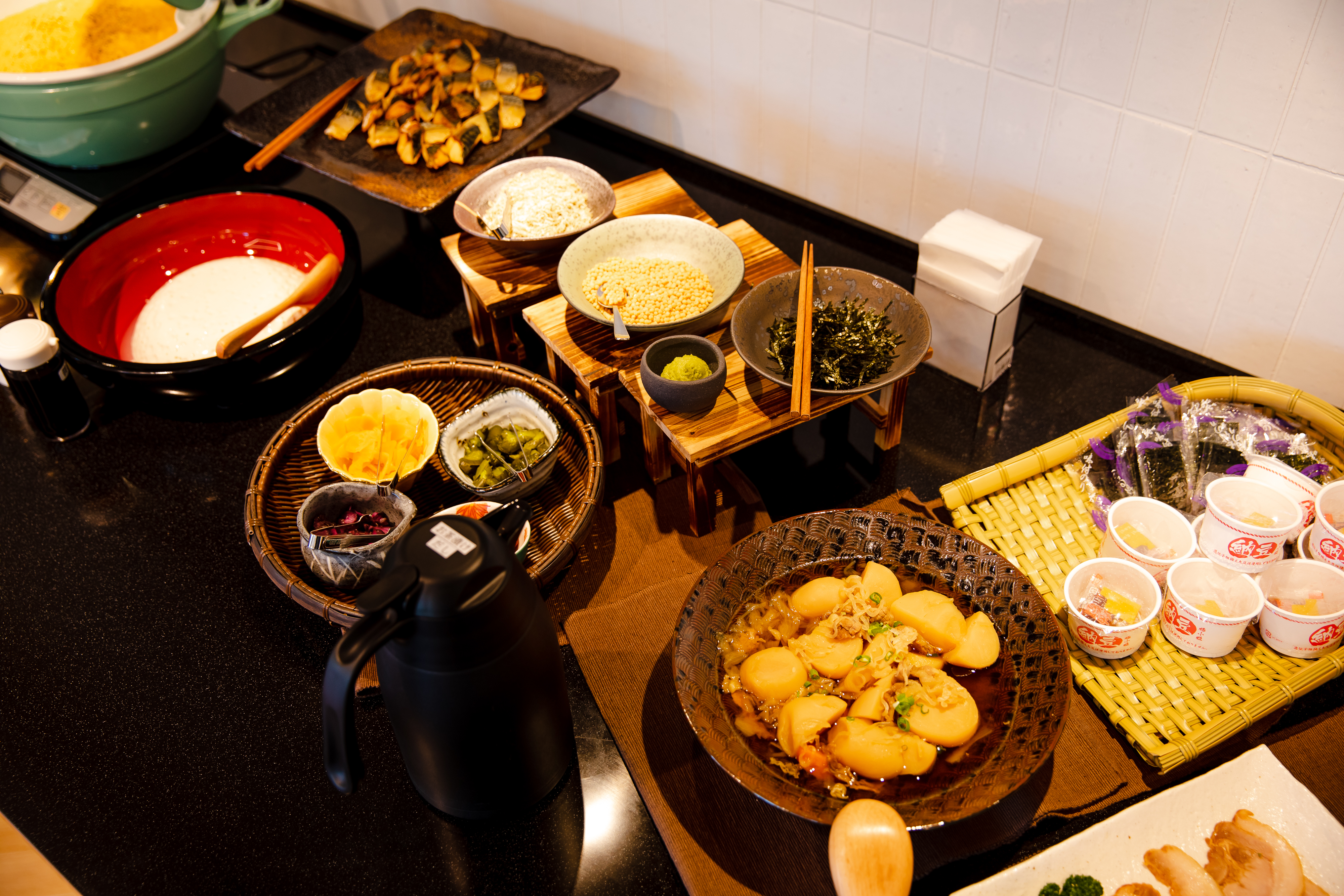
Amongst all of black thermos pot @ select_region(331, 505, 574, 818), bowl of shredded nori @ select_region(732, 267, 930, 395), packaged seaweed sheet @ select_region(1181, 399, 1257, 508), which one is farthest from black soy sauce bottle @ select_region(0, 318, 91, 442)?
packaged seaweed sheet @ select_region(1181, 399, 1257, 508)

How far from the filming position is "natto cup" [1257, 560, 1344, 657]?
112 cm

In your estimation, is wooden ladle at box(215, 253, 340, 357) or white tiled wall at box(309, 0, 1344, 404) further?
wooden ladle at box(215, 253, 340, 357)

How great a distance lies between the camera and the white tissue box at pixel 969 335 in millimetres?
1526

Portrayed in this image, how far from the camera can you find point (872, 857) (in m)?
0.91

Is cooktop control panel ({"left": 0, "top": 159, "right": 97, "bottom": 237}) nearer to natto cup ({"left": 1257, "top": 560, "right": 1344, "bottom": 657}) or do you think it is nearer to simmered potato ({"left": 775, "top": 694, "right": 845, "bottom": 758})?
simmered potato ({"left": 775, "top": 694, "right": 845, "bottom": 758})

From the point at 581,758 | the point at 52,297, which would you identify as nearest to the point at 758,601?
the point at 581,758

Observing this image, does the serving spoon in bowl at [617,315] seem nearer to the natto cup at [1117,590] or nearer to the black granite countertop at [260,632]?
the black granite countertop at [260,632]

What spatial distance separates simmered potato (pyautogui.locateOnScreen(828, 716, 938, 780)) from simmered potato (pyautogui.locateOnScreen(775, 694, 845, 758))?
0.9 inches

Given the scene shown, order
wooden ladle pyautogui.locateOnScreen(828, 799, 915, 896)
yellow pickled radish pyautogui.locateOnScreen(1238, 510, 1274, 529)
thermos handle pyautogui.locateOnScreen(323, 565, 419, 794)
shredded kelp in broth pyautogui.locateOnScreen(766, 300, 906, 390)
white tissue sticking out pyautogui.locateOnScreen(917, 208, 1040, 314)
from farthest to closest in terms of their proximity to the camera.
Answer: white tissue sticking out pyautogui.locateOnScreen(917, 208, 1040, 314) < shredded kelp in broth pyautogui.locateOnScreen(766, 300, 906, 390) < yellow pickled radish pyautogui.locateOnScreen(1238, 510, 1274, 529) < wooden ladle pyautogui.locateOnScreen(828, 799, 915, 896) < thermos handle pyautogui.locateOnScreen(323, 565, 419, 794)

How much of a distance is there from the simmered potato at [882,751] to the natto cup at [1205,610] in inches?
15.5

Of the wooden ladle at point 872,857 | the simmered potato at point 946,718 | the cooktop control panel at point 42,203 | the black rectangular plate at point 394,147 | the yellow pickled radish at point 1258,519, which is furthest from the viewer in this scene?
the cooktop control panel at point 42,203

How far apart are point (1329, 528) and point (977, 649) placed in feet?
1.64

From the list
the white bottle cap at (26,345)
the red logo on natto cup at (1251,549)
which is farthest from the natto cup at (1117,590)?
the white bottle cap at (26,345)

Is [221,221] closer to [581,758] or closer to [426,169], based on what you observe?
[426,169]
